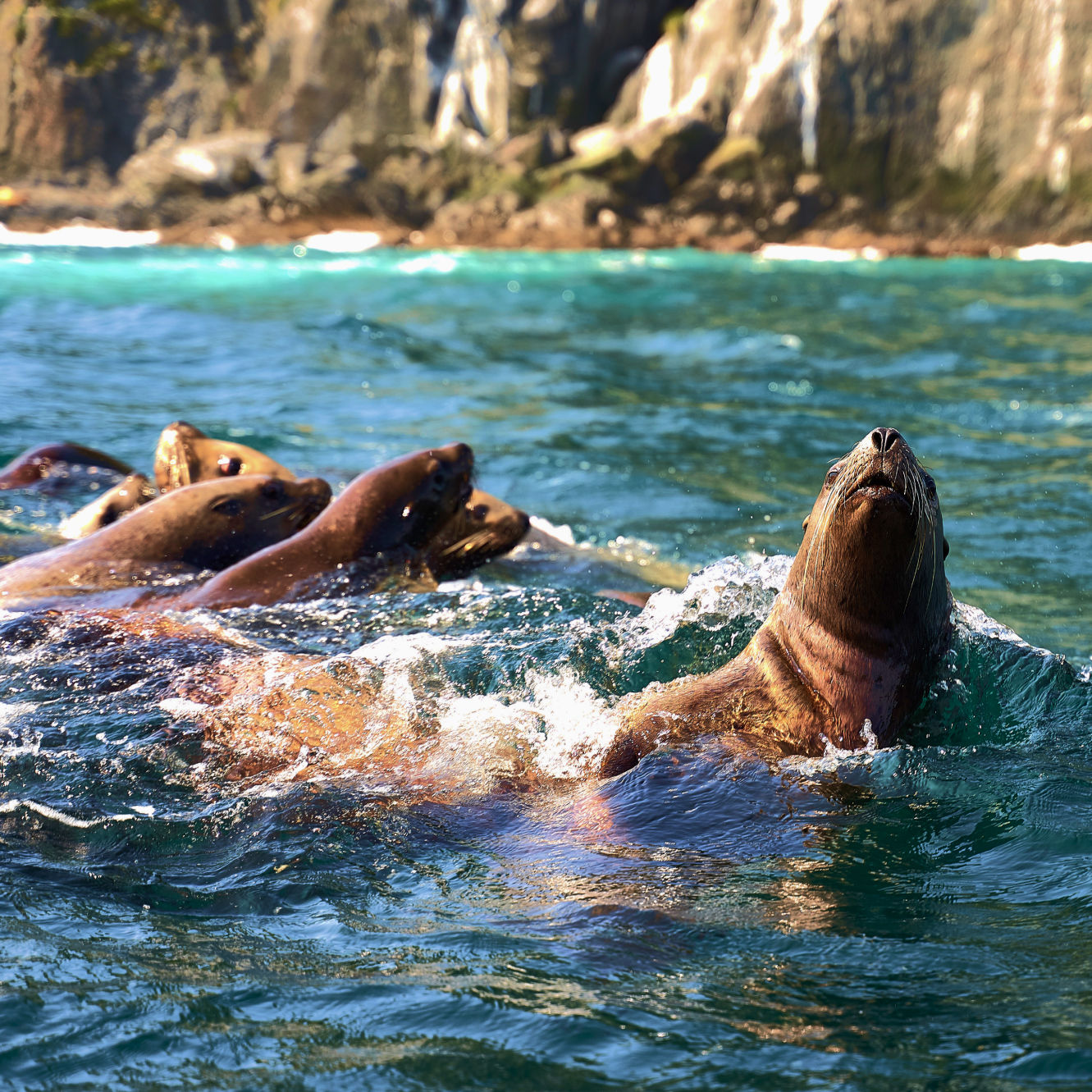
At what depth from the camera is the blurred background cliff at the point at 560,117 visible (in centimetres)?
3762

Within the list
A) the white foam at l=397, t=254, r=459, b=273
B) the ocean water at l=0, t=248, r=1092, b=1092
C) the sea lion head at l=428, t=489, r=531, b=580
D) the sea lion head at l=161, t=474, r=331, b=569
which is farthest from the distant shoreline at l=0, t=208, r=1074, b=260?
the sea lion head at l=161, t=474, r=331, b=569

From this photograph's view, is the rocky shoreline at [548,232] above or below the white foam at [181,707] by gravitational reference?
above

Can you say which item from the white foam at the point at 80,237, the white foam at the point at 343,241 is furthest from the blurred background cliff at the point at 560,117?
the white foam at the point at 343,241

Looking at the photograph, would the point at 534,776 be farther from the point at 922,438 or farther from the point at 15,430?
the point at 15,430

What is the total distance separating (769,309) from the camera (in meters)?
21.3

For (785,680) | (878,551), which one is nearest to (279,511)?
(785,680)

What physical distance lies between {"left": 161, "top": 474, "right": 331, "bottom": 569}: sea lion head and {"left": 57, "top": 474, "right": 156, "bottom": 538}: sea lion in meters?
0.94

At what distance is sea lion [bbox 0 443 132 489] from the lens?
859 centimetres

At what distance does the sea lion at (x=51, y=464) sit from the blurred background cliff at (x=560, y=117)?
102 ft

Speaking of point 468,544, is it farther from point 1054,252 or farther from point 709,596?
point 1054,252

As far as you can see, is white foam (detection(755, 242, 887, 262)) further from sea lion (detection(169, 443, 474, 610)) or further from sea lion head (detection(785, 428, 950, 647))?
sea lion head (detection(785, 428, 950, 647))

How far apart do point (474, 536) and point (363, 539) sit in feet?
2.69

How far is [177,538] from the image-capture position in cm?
630

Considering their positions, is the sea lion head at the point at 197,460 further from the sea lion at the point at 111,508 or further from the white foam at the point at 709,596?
the white foam at the point at 709,596
